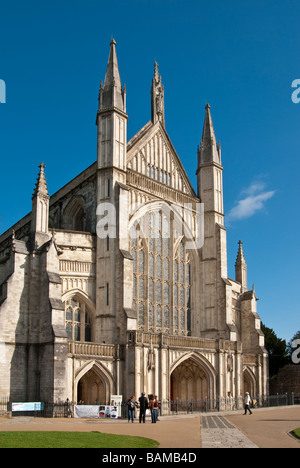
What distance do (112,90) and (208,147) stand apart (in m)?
10.6

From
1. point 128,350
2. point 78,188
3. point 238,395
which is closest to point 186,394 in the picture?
point 238,395

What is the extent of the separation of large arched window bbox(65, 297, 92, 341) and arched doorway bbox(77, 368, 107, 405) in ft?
8.98

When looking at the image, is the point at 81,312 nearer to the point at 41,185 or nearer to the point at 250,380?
the point at 41,185

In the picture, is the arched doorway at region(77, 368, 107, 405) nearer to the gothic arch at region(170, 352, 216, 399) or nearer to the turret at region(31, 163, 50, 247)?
the gothic arch at region(170, 352, 216, 399)

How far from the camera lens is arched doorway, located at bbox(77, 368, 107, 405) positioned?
101 feet

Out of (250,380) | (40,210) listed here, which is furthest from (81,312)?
(250,380)

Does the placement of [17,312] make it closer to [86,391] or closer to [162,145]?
Result: [86,391]

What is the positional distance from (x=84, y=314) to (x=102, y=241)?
450cm

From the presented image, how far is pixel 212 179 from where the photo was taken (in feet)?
142

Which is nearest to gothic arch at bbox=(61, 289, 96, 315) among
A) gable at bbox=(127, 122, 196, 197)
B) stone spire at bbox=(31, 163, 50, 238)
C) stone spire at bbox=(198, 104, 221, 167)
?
stone spire at bbox=(31, 163, 50, 238)

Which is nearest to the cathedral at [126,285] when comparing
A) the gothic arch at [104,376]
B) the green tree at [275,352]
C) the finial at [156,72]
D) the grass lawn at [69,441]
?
the gothic arch at [104,376]

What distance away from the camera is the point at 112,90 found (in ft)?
121

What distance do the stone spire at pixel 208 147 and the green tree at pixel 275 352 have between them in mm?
22255

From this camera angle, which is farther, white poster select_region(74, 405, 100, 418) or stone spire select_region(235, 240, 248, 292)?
stone spire select_region(235, 240, 248, 292)
